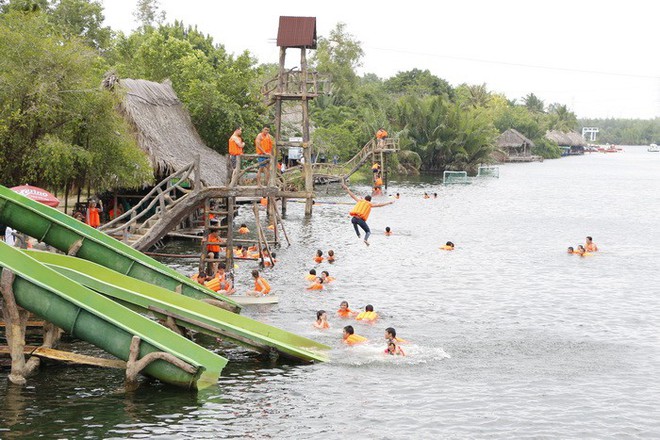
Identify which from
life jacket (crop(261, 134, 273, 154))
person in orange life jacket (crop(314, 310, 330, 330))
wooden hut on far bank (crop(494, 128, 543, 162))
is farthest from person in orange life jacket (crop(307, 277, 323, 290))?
wooden hut on far bank (crop(494, 128, 543, 162))

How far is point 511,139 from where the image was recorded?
154 m

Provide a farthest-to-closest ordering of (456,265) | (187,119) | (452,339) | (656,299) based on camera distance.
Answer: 1. (187,119)
2. (456,265)
3. (656,299)
4. (452,339)

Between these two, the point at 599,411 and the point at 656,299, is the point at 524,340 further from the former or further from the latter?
the point at 656,299

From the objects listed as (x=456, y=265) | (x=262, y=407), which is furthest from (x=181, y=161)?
(x=262, y=407)

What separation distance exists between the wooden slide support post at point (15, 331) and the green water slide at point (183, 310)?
187 cm

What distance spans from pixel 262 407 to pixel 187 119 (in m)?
32.7

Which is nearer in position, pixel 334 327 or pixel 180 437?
pixel 180 437

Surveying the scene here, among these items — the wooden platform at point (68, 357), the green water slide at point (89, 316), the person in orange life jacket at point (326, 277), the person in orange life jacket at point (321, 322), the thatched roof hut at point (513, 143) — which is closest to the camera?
the green water slide at point (89, 316)

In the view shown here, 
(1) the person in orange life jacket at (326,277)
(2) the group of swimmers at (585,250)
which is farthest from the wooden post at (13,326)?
(2) the group of swimmers at (585,250)

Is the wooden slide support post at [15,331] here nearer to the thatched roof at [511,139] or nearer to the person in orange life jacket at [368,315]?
the person in orange life jacket at [368,315]

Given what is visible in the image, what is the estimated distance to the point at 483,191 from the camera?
281 ft

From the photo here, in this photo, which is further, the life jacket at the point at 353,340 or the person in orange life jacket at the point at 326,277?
the person in orange life jacket at the point at 326,277

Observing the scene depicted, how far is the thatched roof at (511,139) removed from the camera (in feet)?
500

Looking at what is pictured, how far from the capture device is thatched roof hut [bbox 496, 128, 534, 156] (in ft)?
500
